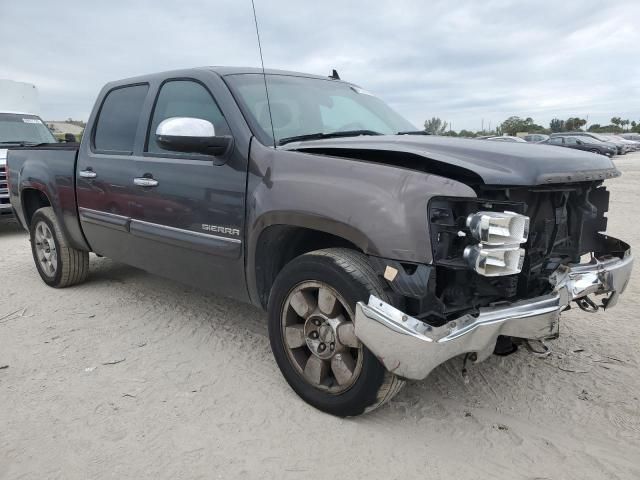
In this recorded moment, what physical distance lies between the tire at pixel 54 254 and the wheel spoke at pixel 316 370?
3.19 meters

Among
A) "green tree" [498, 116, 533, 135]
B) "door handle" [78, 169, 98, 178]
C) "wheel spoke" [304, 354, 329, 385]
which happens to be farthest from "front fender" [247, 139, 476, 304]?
"green tree" [498, 116, 533, 135]

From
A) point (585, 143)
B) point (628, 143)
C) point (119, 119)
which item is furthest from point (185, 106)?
point (628, 143)

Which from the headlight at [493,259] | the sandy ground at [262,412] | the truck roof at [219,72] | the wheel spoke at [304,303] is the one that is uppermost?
the truck roof at [219,72]

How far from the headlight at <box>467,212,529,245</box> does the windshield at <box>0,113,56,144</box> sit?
381 inches

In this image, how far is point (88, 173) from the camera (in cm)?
422

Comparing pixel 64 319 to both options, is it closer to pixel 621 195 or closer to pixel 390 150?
pixel 390 150

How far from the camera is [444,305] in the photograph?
2.31 meters

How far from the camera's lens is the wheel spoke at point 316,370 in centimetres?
269

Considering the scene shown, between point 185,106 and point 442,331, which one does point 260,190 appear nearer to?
point 185,106

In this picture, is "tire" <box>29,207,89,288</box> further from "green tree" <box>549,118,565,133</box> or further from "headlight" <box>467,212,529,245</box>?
"green tree" <box>549,118,565,133</box>

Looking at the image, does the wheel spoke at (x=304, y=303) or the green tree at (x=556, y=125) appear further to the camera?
the green tree at (x=556, y=125)

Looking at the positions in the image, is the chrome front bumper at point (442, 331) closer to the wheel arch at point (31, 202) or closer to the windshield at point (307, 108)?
the windshield at point (307, 108)

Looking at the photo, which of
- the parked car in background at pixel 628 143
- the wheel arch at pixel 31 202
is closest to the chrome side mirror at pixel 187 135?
the wheel arch at pixel 31 202

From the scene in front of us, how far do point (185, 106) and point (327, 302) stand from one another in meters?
1.82
